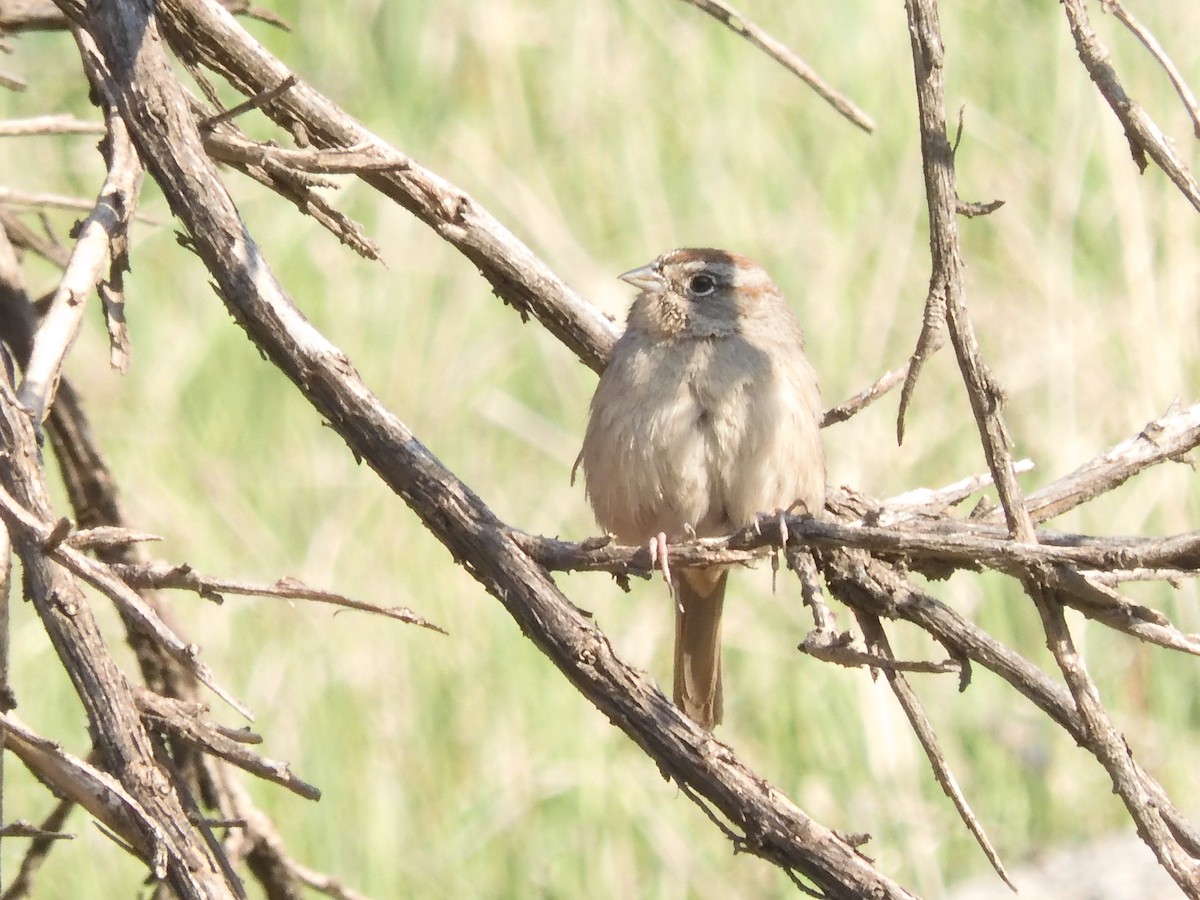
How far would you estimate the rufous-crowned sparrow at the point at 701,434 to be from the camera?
3.99 meters

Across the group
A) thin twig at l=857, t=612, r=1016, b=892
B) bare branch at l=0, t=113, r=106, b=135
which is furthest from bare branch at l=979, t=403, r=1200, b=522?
bare branch at l=0, t=113, r=106, b=135

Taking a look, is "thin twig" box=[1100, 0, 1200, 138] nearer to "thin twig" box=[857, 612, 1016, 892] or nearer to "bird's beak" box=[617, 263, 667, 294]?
"thin twig" box=[857, 612, 1016, 892]

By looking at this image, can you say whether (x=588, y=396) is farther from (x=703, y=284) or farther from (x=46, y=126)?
(x=46, y=126)

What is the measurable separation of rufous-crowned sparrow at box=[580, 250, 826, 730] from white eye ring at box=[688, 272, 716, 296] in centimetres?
1

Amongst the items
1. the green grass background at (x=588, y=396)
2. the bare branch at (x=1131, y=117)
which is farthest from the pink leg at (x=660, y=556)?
the green grass background at (x=588, y=396)

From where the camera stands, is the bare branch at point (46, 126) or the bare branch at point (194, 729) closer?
the bare branch at point (194, 729)

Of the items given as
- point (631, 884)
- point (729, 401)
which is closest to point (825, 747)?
point (631, 884)

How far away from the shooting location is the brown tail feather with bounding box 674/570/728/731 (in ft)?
13.8

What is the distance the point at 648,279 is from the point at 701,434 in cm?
59

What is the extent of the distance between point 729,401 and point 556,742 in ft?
6.17

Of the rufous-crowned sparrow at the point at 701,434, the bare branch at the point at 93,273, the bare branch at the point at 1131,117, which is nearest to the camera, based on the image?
the bare branch at the point at 1131,117

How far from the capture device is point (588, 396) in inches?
258

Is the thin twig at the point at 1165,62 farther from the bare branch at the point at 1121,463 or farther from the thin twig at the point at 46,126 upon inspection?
the thin twig at the point at 46,126

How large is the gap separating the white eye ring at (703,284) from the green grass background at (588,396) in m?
1.66
